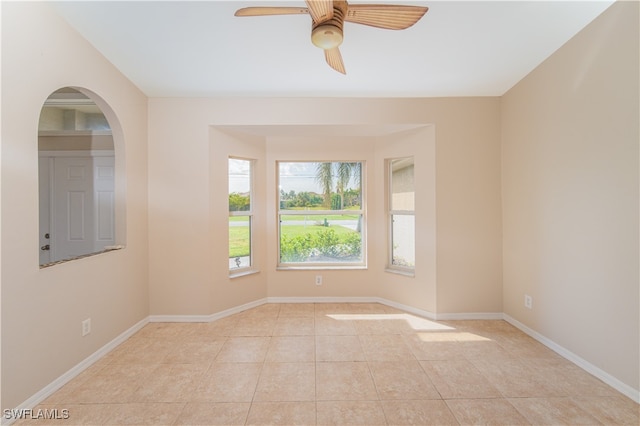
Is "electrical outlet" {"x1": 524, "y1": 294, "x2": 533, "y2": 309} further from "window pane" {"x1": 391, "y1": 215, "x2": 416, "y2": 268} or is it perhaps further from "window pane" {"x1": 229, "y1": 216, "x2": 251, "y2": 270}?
"window pane" {"x1": 229, "y1": 216, "x2": 251, "y2": 270}

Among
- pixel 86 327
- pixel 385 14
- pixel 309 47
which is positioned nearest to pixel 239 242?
pixel 86 327

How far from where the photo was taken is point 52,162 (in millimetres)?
3373

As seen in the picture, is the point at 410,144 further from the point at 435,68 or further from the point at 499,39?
the point at 499,39

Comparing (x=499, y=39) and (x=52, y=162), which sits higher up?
(x=499, y=39)

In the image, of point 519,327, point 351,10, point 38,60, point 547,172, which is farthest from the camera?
point 519,327

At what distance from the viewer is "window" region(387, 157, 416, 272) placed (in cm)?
367

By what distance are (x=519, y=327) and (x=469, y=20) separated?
9.47ft

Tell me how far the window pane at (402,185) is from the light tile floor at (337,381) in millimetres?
1466

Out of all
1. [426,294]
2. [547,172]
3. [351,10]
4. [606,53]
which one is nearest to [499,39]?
[606,53]

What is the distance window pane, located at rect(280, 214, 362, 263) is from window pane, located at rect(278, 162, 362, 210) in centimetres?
17

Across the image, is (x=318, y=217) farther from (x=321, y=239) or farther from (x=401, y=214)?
(x=401, y=214)

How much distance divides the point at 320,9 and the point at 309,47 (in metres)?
0.90

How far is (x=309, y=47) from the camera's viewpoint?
236 cm

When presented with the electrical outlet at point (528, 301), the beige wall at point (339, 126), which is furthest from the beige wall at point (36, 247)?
the electrical outlet at point (528, 301)
